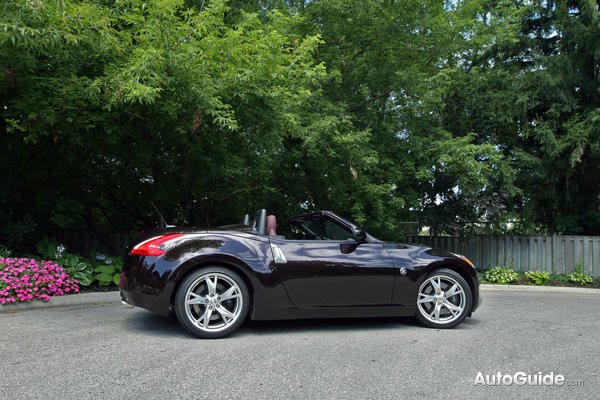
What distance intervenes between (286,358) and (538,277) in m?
9.53

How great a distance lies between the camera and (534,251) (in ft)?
43.5

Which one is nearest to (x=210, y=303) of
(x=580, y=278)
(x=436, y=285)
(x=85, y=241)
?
(x=436, y=285)

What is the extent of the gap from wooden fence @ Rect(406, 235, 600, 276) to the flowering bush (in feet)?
33.3

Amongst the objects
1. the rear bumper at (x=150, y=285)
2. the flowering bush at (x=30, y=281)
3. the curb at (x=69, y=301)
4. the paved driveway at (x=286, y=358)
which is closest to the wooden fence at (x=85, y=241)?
the curb at (x=69, y=301)

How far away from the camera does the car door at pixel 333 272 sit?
5.51m

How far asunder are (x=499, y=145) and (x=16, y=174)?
472 inches

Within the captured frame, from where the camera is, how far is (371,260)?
5.81m

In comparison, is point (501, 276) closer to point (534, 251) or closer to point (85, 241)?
point (534, 251)

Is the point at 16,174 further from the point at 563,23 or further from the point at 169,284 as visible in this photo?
the point at 563,23

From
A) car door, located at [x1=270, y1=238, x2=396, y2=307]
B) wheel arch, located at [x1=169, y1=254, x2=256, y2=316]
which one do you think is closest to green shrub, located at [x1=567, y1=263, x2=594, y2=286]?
car door, located at [x1=270, y1=238, x2=396, y2=307]

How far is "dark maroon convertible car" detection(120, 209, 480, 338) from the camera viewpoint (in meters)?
5.23

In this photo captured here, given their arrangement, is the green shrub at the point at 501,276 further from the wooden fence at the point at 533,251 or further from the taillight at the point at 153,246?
the taillight at the point at 153,246

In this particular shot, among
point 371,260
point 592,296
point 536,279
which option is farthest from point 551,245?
point 371,260

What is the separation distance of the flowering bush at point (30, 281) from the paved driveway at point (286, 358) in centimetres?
43
